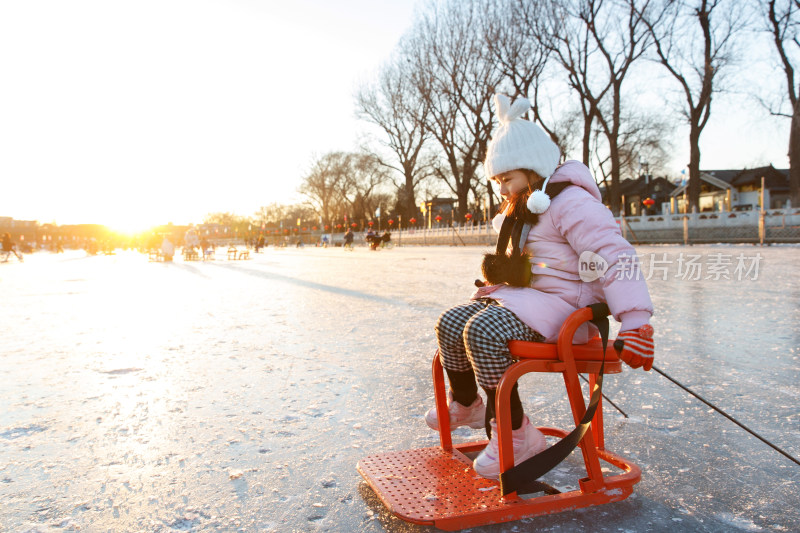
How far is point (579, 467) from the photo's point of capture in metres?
2.09

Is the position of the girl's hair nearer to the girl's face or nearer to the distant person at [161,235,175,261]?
the girl's face

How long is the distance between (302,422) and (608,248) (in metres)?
1.48

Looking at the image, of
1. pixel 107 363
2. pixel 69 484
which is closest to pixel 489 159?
pixel 69 484

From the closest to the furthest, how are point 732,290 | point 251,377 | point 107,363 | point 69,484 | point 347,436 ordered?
point 69,484, point 347,436, point 251,377, point 107,363, point 732,290

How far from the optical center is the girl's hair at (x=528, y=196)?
6.33 ft

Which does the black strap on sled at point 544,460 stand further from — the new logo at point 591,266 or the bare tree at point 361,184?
the bare tree at point 361,184

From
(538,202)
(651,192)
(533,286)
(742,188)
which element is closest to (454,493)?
(533,286)

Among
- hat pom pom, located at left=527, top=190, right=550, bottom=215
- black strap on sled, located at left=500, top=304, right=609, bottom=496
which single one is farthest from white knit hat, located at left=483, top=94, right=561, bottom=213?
black strap on sled, located at left=500, top=304, right=609, bottom=496

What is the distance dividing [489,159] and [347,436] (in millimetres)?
1191

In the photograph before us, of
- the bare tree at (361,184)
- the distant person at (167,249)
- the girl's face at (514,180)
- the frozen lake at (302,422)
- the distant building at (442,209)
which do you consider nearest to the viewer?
the frozen lake at (302,422)

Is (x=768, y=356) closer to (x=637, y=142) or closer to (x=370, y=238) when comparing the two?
(x=370, y=238)

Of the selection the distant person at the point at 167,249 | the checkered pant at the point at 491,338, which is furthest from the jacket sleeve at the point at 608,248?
the distant person at the point at 167,249

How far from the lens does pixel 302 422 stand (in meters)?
2.61

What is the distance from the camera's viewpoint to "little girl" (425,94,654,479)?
1736mm
